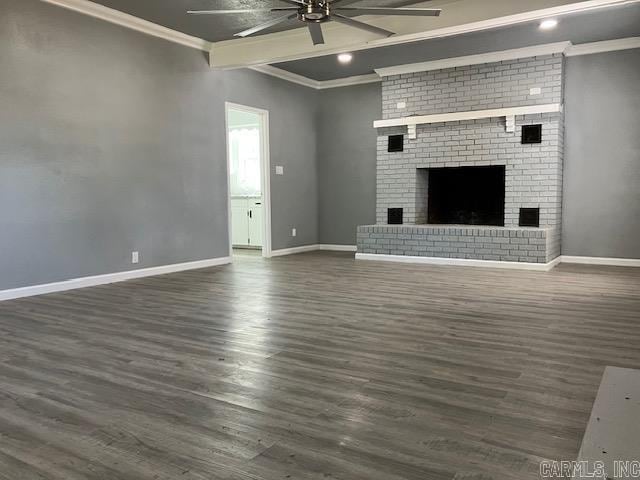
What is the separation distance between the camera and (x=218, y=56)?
6.24 metres

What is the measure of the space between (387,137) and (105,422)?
6097 mm

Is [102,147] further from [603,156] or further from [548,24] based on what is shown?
[603,156]

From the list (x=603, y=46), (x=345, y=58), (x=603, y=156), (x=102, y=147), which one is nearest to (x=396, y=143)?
(x=345, y=58)

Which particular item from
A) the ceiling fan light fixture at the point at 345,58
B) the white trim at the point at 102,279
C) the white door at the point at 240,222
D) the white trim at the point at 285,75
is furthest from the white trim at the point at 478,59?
the white trim at the point at 102,279

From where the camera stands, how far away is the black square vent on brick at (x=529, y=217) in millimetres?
6312

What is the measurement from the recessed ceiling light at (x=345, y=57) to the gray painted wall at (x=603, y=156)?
109 inches

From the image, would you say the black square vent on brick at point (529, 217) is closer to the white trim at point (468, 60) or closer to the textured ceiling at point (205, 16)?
the white trim at point (468, 60)

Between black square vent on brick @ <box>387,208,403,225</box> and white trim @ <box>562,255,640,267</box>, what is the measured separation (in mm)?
2229

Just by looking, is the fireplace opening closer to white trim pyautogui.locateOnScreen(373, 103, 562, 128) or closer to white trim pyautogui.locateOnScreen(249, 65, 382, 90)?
white trim pyautogui.locateOnScreen(373, 103, 562, 128)

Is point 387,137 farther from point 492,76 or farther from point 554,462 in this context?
point 554,462

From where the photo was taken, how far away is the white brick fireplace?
6.14m

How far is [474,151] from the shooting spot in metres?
6.69

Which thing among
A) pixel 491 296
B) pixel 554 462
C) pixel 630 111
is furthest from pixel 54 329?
pixel 630 111

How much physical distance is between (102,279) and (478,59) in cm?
530
